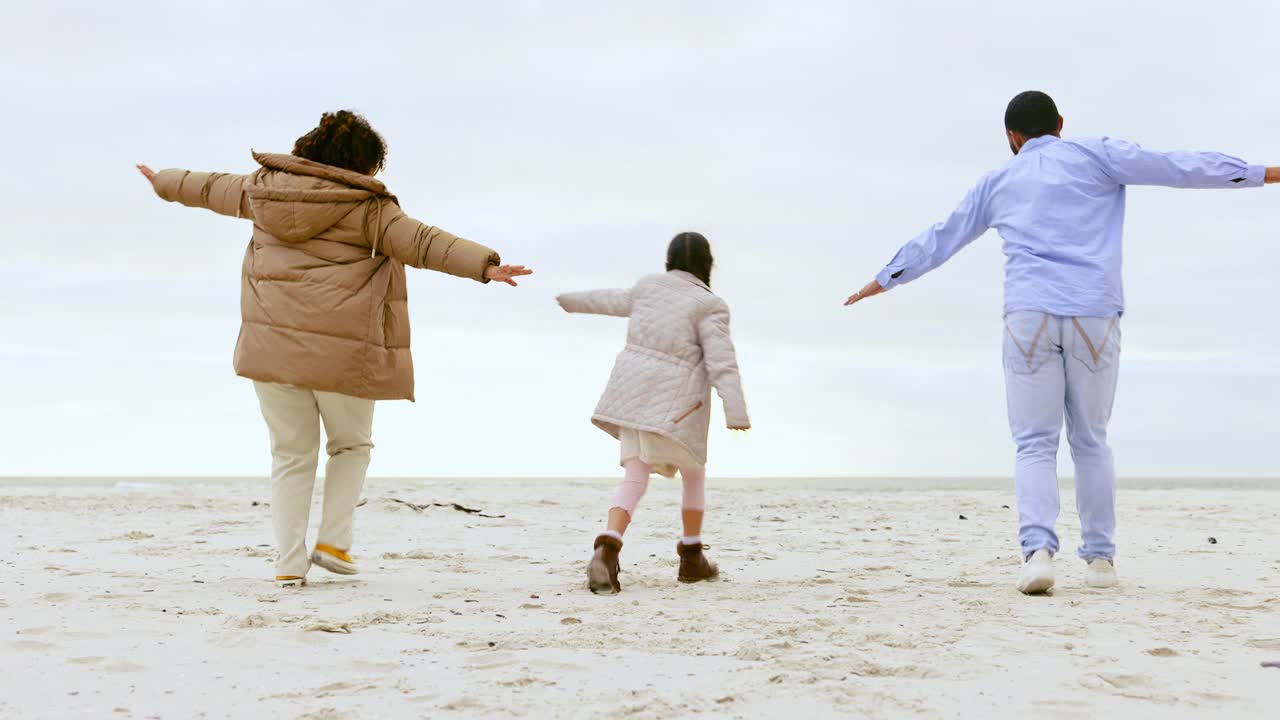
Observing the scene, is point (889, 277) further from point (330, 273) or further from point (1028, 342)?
point (330, 273)

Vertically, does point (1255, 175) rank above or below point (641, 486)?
above

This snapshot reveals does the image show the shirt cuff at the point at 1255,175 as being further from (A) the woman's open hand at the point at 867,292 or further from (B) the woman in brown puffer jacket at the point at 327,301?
(B) the woman in brown puffer jacket at the point at 327,301

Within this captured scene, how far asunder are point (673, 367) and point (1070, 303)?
68.1 inches

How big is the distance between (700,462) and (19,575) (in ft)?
10.5

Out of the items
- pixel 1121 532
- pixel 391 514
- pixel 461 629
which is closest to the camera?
pixel 461 629

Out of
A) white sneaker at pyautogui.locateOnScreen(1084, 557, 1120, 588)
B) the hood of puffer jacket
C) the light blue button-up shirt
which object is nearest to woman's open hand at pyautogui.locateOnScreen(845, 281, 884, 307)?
the light blue button-up shirt

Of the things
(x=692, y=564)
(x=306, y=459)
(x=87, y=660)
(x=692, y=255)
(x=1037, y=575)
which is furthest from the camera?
(x=692, y=255)

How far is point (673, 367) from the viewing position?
4.84m

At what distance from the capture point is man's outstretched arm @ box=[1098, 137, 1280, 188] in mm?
4531

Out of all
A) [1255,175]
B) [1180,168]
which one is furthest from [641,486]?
Result: [1255,175]

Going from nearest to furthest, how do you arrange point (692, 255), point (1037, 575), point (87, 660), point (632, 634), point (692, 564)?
point (87, 660)
point (632, 634)
point (1037, 575)
point (692, 564)
point (692, 255)

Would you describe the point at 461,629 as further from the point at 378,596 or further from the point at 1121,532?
the point at 1121,532

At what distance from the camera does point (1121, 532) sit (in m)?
7.89

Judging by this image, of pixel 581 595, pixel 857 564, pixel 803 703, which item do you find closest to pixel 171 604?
pixel 581 595
